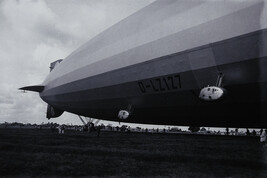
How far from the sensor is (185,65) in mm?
11453

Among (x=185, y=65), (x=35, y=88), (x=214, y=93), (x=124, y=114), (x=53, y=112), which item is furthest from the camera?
(x=53, y=112)

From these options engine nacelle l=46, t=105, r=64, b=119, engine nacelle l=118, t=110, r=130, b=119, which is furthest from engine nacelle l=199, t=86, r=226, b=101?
engine nacelle l=46, t=105, r=64, b=119

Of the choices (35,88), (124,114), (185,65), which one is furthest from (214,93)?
(35,88)

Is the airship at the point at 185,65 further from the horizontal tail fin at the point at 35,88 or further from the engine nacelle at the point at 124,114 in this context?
the horizontal tail fin at the point at 35,88

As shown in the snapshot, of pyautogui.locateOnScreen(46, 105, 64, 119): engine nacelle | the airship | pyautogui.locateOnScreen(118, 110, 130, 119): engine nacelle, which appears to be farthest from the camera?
pyautogui.locateOnScreen(46, 105, 64, 119): engine nacelle

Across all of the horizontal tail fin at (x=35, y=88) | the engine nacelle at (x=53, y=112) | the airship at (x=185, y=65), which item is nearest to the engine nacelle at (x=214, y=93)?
the airship at (x=185, y=65)

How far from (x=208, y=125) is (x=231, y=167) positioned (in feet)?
15.4

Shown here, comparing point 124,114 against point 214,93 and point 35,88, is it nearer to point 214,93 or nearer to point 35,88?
point 214,93

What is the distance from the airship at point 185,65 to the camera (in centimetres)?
977

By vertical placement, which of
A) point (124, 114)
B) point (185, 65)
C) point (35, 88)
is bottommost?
point (124, 114)

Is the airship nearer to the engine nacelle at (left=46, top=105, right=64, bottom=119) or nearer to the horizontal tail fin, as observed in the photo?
the horizontal tail fin

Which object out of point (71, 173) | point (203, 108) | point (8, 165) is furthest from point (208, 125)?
point (8, 165)

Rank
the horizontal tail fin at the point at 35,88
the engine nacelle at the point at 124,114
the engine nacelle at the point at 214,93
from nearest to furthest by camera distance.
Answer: the engine nacelle at the point at 214,93, the engine nacelle at the point at 124,114, the horizontal tail fin at the point at 35,88

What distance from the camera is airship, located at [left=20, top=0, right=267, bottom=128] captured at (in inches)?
384
